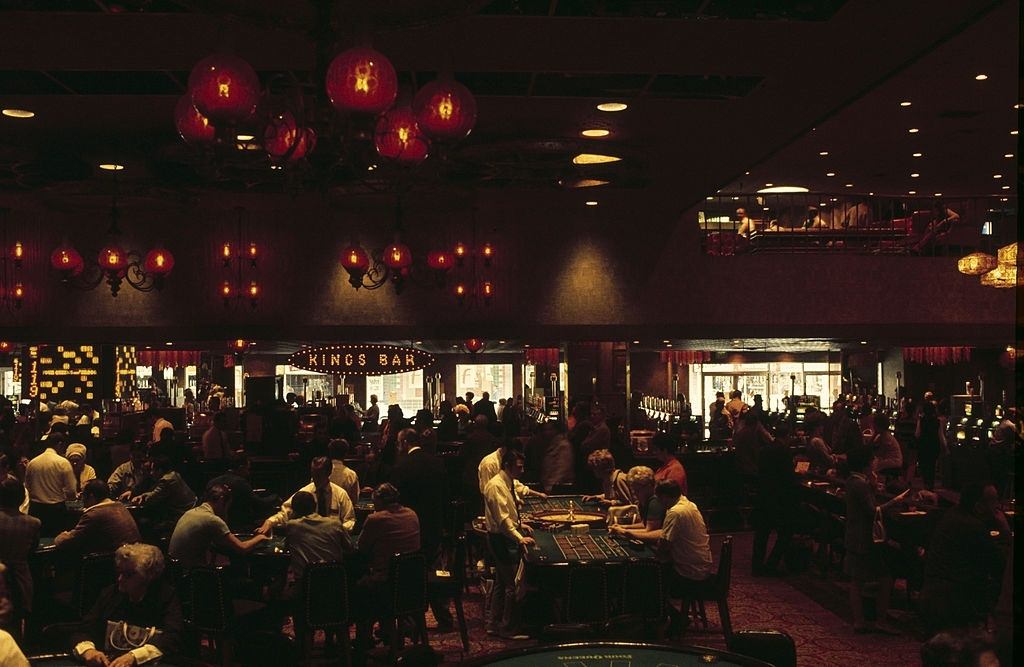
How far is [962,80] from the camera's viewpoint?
322 inches

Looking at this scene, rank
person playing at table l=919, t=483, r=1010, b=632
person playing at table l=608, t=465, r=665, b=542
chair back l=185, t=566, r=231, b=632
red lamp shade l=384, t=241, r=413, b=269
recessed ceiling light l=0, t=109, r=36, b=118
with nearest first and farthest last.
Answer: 1. person playing at table l=919, t=483, r=1010, b=632
2. chair back l=185, t=566, r=231, b=632
3. person playing at table l=608, t=465, r=665, b=542
4. recessed ceiling light l=0, t=109, r=36, b=118
5. red lamp shade l=384, t=241, r=413, b=269

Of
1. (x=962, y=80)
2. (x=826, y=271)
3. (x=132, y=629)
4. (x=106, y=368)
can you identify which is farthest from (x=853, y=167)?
(x=106, y=368)

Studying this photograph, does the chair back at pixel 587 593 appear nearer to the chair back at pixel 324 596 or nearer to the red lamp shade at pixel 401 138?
the chair back at pixel 324 596

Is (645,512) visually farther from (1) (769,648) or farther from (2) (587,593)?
(1) (769,648)

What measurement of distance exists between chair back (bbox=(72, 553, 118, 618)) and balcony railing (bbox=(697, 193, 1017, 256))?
358 inches

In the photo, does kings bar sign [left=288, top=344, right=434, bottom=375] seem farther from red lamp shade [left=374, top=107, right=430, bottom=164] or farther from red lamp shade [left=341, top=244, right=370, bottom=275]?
red lamp shade [left=374, top=107, right=430, bottom=164]

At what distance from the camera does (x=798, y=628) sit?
8.03 m

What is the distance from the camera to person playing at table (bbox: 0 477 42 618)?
680cm

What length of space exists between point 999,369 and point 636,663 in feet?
76.3

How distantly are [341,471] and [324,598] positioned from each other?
2720mm

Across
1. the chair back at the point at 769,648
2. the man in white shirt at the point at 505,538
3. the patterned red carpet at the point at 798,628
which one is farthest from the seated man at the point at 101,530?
the chair back at the point at 769,648

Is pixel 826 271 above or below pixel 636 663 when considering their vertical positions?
above

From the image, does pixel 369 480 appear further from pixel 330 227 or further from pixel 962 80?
pixel 962 80

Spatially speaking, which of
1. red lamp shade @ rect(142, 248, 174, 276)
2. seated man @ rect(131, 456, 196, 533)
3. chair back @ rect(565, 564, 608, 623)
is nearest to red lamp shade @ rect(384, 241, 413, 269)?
red lamp shade @ rect(142, 248, 174, 276)
